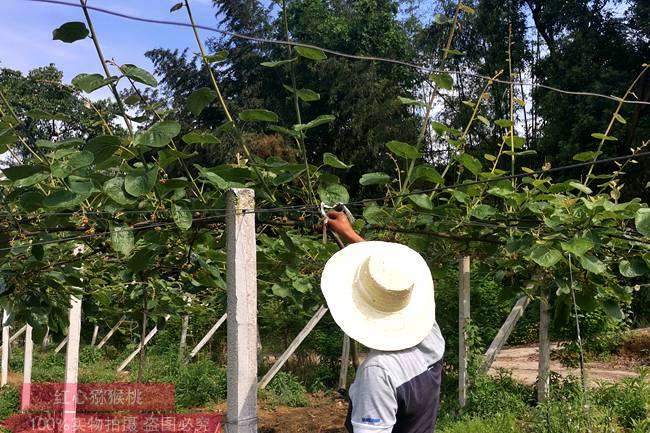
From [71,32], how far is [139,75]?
197 millimetres

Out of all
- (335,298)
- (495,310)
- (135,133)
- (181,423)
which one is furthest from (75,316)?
(495,310)

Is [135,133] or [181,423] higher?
[135,133]

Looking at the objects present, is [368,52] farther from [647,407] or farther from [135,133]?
[135,133]

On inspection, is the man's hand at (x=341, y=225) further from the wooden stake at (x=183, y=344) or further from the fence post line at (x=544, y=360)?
the wooden stake at (x=183, y=344)

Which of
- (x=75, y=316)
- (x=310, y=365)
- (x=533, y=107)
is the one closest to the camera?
(x=75, y=316)

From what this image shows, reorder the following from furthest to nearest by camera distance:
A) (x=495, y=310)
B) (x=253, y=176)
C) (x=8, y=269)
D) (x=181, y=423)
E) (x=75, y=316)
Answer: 1. (x=495, y=310)
2. (x=181, y=423)
3. (x=75, y=316)
4. (x=8, y=269)
5. (x=253, y=176)

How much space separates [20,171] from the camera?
7.55 feet

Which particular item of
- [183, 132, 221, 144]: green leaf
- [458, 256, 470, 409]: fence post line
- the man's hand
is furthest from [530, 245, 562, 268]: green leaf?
[458, 256, 470, 409]: fence post line

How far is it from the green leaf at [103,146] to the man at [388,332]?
739mm

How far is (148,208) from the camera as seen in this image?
2.46m

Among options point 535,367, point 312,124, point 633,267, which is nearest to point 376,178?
point 312,124

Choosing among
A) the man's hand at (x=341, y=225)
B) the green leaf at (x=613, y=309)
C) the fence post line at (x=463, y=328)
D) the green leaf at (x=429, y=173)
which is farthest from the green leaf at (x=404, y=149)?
the fence post line at (x=463, y=328)

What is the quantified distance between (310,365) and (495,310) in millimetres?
2301

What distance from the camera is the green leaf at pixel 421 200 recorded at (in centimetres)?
257
